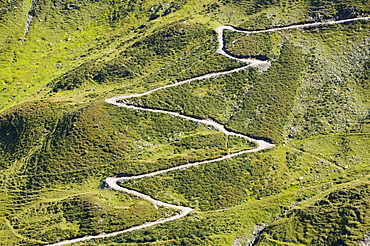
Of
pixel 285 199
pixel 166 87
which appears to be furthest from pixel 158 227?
pixel 166 87

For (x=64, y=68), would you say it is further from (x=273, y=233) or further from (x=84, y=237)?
(x=273, y=233)

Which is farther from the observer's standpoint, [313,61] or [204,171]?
[313,61]

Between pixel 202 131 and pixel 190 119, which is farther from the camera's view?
pixel 190 119

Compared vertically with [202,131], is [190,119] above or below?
above

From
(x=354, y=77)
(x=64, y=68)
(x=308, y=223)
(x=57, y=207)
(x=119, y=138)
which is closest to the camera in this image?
(x=308, y=223)

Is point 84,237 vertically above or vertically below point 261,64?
below

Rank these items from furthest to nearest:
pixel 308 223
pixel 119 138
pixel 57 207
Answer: pixel 119 138 → pixel 57 207 → pixel 308 223

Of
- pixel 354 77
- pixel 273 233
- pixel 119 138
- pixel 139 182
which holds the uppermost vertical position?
pixel 354 77
